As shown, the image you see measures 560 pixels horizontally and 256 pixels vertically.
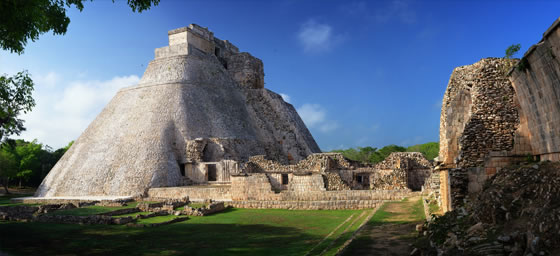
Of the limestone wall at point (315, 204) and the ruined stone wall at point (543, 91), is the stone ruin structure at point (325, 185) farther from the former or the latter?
the ruined stone wall at point (543, 91)

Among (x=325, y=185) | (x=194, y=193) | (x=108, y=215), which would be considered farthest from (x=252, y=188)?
(x=108, y=215)

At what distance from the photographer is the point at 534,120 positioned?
8164 mm

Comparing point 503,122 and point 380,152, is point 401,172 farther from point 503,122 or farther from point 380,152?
point 380,152

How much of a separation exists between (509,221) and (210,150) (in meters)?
27.3

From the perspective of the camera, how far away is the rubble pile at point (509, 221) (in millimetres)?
4988

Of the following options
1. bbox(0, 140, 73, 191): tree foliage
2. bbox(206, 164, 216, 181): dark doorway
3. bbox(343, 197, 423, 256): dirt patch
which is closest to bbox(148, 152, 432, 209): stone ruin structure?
bbox(343, 197, 423, 256): dirt patch

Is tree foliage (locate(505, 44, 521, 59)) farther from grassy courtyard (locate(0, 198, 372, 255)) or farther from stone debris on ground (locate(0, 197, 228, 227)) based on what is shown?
stone debris on ground (locate(0, 197, 228, 227))

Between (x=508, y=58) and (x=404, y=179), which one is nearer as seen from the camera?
(x=508, y=58)

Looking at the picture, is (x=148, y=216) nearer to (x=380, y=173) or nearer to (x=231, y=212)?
(x=231, y=212)

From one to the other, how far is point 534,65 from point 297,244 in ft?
20.6

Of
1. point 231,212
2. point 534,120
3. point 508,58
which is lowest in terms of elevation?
point 231,212

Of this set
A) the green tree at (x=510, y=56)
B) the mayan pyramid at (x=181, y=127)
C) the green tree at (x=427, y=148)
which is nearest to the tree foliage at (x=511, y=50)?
the green tree at (x=510, y=56)

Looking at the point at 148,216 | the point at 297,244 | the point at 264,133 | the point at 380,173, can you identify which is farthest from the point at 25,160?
the point at 297,244

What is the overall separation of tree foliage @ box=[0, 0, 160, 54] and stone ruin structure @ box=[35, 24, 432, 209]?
11.5 meters
